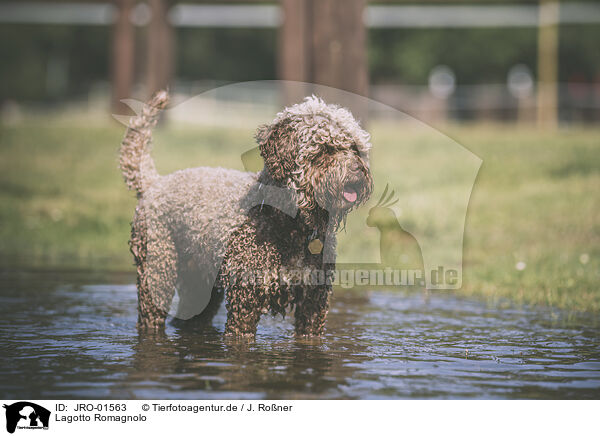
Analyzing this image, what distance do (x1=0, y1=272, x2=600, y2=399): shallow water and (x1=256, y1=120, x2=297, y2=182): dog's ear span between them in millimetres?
1283

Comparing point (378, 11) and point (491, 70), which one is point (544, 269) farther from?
point (491, 70)

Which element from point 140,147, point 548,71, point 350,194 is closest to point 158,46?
point 140,147

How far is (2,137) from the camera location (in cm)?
2073

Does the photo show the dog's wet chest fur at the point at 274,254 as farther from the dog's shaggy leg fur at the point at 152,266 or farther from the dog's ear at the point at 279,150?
the dog's shaggy leg fur at the point at 152,266

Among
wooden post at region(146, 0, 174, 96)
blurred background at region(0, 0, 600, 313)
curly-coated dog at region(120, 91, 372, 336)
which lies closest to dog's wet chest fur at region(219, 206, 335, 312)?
curly-coated dog at region(120, 91, 372, 336)

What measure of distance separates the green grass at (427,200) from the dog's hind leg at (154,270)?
1754mm

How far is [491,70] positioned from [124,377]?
152ft

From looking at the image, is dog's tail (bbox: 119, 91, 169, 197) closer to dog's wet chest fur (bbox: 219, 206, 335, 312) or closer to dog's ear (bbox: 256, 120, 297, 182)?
dog's wet chest fur (bbox: 219, 206, 335, 312)

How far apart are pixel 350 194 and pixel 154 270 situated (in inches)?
79.6

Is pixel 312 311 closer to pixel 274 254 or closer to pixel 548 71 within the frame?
pixel 274 254

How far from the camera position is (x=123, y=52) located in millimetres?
21484

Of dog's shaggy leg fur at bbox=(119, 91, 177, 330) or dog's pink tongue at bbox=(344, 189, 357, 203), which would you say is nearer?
dog's pink tongue at bbox=(344, 189, 357, 203)

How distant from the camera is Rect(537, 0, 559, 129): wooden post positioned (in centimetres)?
3017

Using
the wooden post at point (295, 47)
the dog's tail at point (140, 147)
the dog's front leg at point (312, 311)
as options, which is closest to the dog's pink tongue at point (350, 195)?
the dog's front leg at point (312, 311)
